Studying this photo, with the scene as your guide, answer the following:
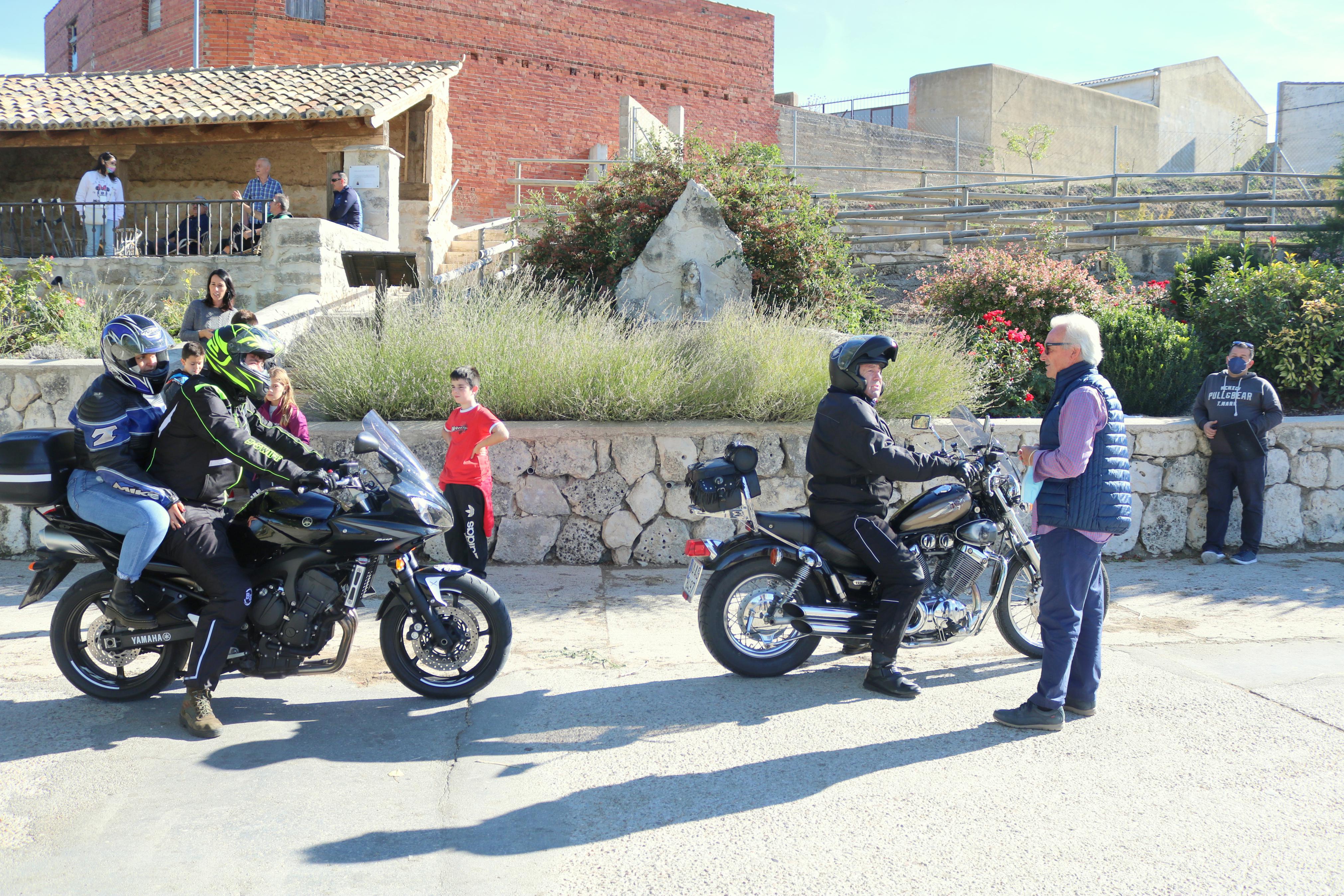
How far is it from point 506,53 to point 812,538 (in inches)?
943

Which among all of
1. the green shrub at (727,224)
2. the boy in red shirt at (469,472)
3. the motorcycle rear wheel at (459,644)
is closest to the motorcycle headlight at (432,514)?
the motorcycle rear wheel at (459,644)

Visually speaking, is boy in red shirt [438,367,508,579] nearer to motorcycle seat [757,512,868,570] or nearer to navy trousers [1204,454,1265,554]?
motorcycle seat [757,512,868,570]

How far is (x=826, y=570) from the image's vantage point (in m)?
5.06

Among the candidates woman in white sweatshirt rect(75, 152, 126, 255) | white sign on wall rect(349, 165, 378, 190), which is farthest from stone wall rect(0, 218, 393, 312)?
white sign on wall rect(349, 165, 378, 190)

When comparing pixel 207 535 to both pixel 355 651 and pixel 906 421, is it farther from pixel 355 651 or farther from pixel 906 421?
pixel 906 421

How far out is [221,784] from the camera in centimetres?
388

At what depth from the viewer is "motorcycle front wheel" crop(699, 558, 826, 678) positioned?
502cm

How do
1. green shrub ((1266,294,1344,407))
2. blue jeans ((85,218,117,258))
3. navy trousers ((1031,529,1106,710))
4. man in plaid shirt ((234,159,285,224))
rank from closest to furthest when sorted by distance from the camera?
1. navy trousers ((1031,529,1106,710))
2. green shrub ((1266,294,1344,407))
3. blue jeans ((85,218,117,258))
4. man in plaid shirt ((234,159,285,224))

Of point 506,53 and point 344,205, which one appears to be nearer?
point 344,205

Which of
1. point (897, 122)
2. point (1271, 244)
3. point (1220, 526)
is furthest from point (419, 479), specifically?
point (897, 122)

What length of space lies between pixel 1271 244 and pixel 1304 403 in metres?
5.90

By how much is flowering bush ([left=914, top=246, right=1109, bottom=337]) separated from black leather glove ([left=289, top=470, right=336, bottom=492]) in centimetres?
799

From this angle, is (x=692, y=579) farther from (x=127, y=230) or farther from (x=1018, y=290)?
(x=127, y=230)

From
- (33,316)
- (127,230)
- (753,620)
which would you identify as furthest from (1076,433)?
(127,230)
